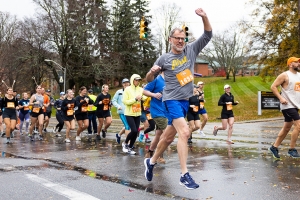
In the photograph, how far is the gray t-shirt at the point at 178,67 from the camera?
6.17 metres

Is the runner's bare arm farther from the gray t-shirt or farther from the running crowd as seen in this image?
the gray t-shirt

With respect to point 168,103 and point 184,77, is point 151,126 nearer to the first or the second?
point 168,103

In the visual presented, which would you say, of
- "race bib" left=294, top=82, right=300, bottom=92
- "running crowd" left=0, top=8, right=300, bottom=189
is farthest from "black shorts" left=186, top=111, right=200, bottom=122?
"race bib" left=294, top=82, right=300, bottom=92

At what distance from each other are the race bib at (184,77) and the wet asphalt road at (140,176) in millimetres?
1426

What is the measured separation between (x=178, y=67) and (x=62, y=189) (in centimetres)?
231

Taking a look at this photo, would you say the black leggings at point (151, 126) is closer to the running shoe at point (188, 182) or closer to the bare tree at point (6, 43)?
the running shoe at point (188, 182)

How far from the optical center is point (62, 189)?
6.25 meters

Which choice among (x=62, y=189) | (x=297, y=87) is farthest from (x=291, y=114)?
(x=62, y=189)

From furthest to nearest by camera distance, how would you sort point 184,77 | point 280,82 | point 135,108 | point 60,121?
point 60,121 → point 135,108 → point 280,82 → point 184,77

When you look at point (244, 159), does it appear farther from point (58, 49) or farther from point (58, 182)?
point (58, 49)

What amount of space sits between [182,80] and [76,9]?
150 ft

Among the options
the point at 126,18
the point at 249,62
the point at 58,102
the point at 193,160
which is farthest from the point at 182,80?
the point at 126,18

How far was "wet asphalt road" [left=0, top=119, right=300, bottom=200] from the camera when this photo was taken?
584 centimetres

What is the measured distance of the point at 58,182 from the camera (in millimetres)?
6809
